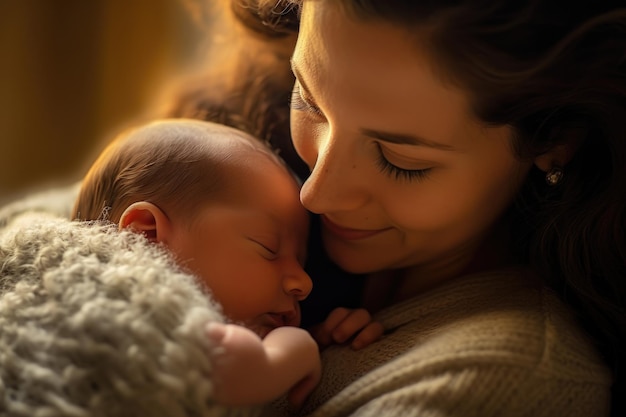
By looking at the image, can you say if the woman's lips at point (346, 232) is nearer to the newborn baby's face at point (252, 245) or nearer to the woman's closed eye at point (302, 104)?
the newborn baby's face at point (252, 245)

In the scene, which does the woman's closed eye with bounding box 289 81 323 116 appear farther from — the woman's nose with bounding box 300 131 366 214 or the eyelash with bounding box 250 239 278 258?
the eyelash with bounding box 250 239 278 258

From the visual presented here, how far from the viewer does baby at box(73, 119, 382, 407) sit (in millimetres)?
1024

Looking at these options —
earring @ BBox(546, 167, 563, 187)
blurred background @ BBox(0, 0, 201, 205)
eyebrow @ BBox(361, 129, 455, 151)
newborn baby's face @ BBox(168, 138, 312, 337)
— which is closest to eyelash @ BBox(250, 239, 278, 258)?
newborn baby's face @ BBox(168, 138, 312, 337)

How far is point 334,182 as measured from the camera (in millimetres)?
1010

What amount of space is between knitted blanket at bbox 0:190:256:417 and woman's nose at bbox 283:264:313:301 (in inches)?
7.3

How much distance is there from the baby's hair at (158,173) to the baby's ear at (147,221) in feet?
0.05

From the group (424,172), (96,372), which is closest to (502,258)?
(424,172)

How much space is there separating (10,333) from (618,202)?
75cm

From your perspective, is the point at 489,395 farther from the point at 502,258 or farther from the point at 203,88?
the point at 203,88

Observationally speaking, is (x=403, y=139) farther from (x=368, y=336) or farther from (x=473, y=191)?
(x=368, y=336)

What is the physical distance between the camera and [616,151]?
1.02m

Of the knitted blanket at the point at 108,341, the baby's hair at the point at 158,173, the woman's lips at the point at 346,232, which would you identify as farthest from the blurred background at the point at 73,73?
the knitted blanket at the point at 108,341

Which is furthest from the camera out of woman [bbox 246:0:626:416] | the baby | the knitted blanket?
the baby

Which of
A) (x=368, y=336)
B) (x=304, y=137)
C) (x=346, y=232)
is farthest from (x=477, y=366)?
(x=304, y=137)
